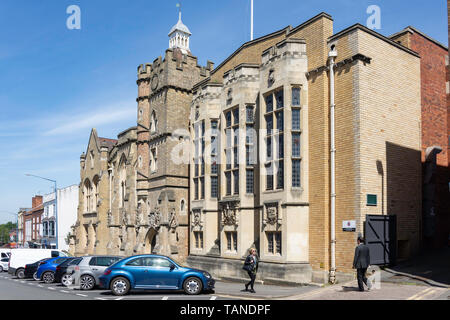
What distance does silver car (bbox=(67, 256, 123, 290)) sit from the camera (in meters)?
18.0

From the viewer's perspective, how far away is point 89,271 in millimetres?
18172

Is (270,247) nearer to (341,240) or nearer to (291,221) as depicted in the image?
(291,221)

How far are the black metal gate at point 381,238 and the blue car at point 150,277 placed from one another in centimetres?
626

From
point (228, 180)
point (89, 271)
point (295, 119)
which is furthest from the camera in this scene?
point (228, 180)

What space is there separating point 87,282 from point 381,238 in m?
11.5

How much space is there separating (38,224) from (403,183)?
233 ft

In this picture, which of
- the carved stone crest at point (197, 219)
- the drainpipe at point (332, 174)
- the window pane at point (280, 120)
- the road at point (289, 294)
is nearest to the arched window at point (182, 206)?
the carved stone crest at point (197, 219)

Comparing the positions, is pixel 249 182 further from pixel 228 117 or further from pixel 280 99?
pixel 280 99

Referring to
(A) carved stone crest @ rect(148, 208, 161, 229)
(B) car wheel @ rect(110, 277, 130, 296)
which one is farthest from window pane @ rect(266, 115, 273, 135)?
(A) carved stone crest @ rect(148, 208, 161, 229)

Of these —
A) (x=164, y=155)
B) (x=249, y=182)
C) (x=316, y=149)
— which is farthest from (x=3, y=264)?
(x=316, y=149)

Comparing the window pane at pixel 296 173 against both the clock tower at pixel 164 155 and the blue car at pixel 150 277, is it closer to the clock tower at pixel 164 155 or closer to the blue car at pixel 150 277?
the blue car at pixel 150 277

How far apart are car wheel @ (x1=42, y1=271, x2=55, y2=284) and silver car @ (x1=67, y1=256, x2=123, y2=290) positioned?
3950mm

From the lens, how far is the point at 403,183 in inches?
752
